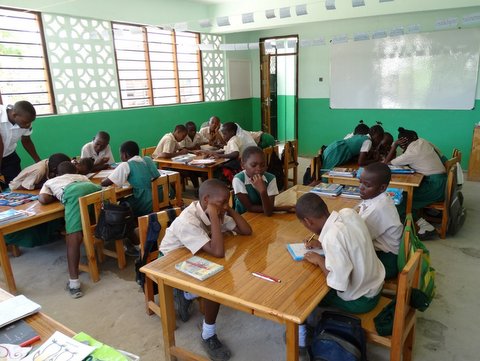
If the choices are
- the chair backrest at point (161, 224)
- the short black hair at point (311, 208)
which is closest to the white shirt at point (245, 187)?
the chair backrest at point (161, 224)

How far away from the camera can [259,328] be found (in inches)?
97.4

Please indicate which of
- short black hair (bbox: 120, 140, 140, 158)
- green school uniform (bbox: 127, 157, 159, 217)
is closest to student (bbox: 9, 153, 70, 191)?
short black hair (bbox: 120, 140, 140, 158)

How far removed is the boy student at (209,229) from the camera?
6.41ft

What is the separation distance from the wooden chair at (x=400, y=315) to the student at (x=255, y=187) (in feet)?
3.08

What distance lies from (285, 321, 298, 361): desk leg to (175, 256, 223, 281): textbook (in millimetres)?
431

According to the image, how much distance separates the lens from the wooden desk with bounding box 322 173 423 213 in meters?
3.43

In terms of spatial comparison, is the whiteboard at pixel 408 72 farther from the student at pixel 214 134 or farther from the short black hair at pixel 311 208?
the short black hair at pixel 311 208

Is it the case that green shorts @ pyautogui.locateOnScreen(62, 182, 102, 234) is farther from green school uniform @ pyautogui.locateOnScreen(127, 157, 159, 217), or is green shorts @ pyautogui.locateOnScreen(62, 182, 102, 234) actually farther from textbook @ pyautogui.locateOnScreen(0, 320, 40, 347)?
textbook @ pyautogui.locateOnScreen(0, 320, 40, 347)

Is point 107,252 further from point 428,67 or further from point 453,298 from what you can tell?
point 428,67

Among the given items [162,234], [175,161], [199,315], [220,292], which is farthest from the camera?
[175,161]

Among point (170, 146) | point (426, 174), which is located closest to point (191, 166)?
point (170, 146)

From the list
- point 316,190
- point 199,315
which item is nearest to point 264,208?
point 316,190

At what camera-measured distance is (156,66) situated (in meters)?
6.88

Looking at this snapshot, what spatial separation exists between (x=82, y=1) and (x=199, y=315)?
4959 mm
